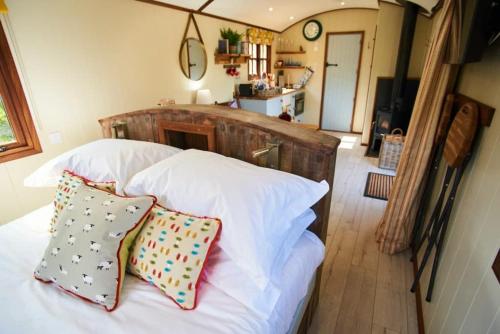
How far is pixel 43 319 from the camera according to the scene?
84 cm

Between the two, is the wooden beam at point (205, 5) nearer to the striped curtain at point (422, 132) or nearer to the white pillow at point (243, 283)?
the striped curtain at point (422, 132)

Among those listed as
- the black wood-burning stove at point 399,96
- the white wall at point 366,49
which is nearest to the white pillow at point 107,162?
the black wood-burning stove at point 399,96

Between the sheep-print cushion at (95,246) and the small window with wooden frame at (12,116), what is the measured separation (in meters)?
1.40

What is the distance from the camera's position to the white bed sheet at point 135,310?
0.80m

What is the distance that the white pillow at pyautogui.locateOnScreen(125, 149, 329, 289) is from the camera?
0.88 metres

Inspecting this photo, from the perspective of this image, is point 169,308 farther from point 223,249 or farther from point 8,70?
point 8,70

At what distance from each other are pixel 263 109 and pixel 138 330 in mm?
3970

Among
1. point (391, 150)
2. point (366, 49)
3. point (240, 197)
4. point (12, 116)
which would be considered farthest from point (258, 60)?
point (240, 197)

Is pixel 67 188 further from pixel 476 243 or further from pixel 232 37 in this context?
pixel 232 37

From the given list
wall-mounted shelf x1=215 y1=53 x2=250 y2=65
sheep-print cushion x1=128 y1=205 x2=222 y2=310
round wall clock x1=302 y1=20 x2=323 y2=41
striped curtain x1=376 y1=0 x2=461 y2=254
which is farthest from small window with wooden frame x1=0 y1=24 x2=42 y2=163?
round wall clock x1=302 y1=20 x2=323 y2=41

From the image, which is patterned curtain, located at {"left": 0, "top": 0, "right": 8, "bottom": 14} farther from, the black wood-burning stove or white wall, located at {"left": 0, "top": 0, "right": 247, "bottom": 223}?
the black wood-burning stove

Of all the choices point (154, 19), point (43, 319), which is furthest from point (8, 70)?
point (43, 319)

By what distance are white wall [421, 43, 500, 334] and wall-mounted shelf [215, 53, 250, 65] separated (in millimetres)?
3272

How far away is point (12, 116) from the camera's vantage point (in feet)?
6.40
